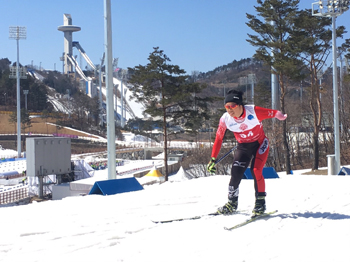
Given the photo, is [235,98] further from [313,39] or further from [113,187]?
[313,39]

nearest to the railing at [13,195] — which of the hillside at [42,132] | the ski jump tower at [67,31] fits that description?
the hillside at [42,132]

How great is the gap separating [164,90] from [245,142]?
21792mm

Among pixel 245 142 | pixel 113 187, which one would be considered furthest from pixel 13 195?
pixel 245 142

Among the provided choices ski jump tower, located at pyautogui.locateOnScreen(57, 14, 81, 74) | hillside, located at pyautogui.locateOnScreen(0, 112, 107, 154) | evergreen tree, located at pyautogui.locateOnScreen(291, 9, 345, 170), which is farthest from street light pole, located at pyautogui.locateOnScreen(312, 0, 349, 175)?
ski jump tower, located at pyautogui.locateOnScreen(57, 14, 81, 74)

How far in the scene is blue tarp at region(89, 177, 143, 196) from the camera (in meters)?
6.61

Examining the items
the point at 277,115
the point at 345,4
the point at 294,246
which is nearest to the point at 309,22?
the point at 345,4

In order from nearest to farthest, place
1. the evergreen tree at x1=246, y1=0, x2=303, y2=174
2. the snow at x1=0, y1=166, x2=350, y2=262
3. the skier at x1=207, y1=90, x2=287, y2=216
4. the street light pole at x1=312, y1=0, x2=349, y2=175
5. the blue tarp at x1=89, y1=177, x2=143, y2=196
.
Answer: the snow at x1=0, y1=166, x2=350, y2=262, the skier at x1=207, y1=90, x2=287, y2=216, the blue tarp at x1=89, y1=177, x2=143, y2=196, the street light pole at x1=312, y1=0, x2=349, y2=175, the evergreen tree at x1=246, y1=0, x2=303, y2=174

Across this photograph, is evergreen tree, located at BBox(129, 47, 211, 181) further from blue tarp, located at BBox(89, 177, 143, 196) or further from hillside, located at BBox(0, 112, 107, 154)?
hillside, located at BBox(0, 112, 107, 154)

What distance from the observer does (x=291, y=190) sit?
6.82 meters

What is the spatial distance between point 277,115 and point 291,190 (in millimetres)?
2437

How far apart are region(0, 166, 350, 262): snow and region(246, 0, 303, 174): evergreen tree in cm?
1817

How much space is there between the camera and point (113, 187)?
269 inches

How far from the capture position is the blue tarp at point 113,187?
6605 millimetres

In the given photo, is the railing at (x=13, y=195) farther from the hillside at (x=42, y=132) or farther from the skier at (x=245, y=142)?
the hillside at (x=42, y=132)
